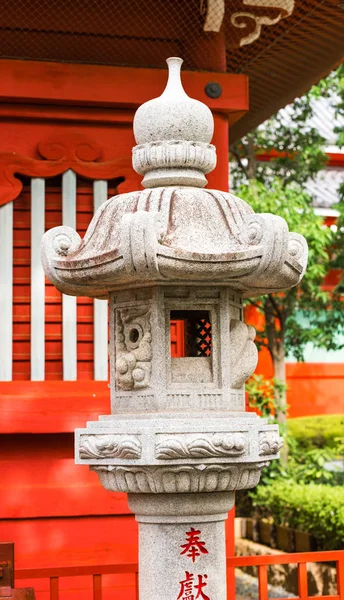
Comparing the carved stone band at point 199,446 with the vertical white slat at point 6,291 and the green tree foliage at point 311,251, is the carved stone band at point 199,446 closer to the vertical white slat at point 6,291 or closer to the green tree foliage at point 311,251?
the vertical white slat at point 6,291

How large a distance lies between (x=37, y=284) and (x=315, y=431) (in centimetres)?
945

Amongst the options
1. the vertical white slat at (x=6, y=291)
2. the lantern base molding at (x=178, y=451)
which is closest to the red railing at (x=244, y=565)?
the lantern base molding at (x=178, y=451)

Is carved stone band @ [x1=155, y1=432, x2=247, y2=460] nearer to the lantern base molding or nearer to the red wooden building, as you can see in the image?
the lantern base molding

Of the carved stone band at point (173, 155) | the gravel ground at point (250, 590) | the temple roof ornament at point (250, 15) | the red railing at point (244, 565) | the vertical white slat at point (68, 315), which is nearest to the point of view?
the carved stone band at point (173, 155)

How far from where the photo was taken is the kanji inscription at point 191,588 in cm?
423

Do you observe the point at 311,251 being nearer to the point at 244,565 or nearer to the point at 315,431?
the point at 315,431

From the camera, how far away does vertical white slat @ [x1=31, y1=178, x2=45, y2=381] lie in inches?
252

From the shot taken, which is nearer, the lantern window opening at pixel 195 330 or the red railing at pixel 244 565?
the lantern window opening at pixel 195 330

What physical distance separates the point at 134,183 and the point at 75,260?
2504 mm

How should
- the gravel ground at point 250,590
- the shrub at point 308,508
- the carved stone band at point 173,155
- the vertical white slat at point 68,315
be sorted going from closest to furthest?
1. the carved stone band at point 173,155
2. the vertical white slat at point 68,315
3. the shrub at point 308,508
4. the gravel ground at point 250,590

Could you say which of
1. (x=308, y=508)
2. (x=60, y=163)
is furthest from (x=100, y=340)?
(x=308, y=508)

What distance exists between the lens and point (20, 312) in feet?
21.4

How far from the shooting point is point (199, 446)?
3.99m

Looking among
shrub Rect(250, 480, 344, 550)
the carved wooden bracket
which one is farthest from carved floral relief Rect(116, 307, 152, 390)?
shrub Rect(250, 480, 344, 550)
